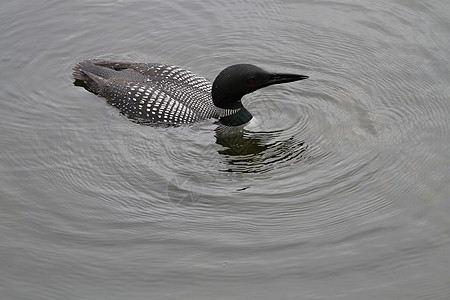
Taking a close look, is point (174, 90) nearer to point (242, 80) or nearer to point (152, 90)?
point (152, 90)

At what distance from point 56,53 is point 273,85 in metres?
2.16

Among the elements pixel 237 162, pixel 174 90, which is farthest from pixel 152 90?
pixel 237 162

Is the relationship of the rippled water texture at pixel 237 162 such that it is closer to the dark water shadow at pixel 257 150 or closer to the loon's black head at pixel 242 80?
the dark water shadow at pixel 257 150

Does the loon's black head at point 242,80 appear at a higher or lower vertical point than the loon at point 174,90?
higher

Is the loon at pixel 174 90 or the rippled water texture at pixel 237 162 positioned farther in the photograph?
the loon at pixel 174 90

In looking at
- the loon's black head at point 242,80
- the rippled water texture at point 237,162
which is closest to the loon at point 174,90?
the loon's black head at point 242,80

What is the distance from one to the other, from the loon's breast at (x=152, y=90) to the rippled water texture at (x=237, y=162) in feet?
0.38

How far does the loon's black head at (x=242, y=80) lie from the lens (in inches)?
239

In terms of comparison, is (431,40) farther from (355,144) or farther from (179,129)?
(179,129)

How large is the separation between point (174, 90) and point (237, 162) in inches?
37.2

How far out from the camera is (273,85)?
22.2 feet

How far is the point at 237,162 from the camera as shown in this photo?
588cm

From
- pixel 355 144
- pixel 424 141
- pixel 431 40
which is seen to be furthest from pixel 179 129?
pixel 431 40

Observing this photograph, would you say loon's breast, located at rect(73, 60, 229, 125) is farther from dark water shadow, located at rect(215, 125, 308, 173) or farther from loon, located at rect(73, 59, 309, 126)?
dark water shadow, located at rect(215, 125, 308, 173)
